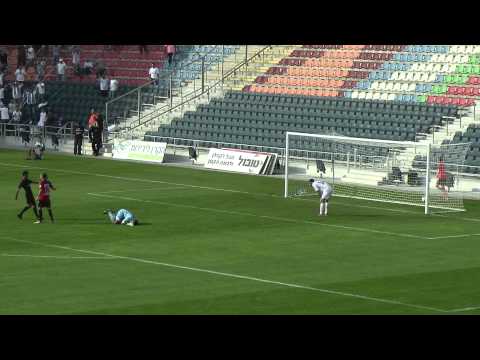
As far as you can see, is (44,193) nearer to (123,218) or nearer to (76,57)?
(123,218)

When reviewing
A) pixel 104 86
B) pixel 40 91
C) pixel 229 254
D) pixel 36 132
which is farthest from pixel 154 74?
pixel 229 254

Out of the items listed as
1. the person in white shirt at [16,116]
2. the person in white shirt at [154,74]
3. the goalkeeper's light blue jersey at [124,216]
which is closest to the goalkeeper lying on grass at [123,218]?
the goalkeeper's light blue jersey at [124,216]

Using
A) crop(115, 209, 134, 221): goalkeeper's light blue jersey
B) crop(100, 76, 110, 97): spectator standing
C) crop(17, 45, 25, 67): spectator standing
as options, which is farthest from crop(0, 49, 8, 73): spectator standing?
crop(115, 209, 134, 221): goalkeeper's light blue jersey

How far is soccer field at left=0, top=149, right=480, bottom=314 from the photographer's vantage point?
67.4ft

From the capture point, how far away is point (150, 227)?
3170 cm

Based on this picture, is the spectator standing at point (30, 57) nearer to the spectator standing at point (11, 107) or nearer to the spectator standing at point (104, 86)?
the spectator standing at point (11, 107)

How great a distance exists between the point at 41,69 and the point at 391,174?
30.8 meters

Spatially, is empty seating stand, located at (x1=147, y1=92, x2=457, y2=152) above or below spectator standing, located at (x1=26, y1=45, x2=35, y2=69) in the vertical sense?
below

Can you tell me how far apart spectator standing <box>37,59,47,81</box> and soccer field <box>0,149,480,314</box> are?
21918mm

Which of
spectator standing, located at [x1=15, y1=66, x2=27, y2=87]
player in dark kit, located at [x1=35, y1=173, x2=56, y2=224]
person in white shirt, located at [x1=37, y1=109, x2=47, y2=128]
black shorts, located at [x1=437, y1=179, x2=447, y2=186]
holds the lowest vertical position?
player in dark kit, located at [x1=35, y1=173, x2=56, y2=224]

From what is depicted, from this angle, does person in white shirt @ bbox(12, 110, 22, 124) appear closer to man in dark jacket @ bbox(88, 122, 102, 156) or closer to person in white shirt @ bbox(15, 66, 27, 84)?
person in white shirt @ bbox(15, 66, 27, 84)

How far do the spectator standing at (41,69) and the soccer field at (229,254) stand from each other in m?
21.9

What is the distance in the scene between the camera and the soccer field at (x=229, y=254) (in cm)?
2053
